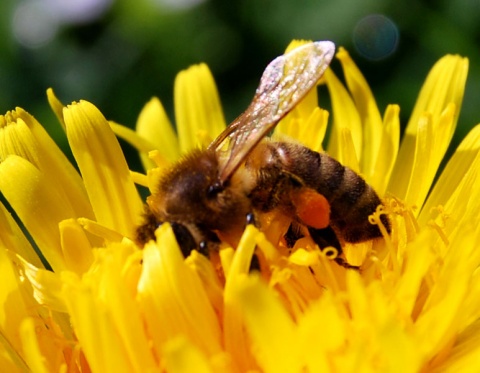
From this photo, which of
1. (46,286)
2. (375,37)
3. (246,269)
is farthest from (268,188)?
(375,37)

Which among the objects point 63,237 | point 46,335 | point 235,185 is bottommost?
point 46,335

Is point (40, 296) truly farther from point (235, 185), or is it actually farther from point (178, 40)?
point (178, 40)

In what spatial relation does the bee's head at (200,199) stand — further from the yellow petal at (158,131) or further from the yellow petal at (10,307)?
the yellow petal at (158,131)

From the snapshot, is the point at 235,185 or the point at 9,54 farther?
the point at 9,54

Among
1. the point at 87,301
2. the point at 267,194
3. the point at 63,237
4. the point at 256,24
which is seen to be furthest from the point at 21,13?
the point at 87,301

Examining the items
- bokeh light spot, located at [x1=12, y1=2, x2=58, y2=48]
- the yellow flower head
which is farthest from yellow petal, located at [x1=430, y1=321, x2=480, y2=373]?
bokeh light spot, located at [x1=12, y1=2, x2=58, y2=48]

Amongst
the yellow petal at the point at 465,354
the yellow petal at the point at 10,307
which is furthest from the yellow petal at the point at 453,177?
the yellow petal at the point at 10,307

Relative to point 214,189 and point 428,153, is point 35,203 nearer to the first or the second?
point 214,189
